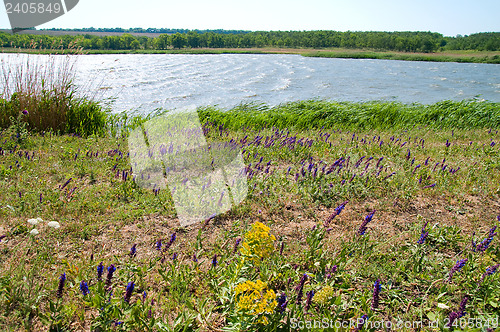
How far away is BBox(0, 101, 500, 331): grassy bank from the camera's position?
2486 millimetres

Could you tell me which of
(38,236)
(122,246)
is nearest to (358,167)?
(122,246)

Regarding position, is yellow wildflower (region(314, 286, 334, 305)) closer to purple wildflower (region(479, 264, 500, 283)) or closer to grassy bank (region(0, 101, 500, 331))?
grassy bank (region(0, 101, 500, 331))

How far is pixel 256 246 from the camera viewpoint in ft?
8.66

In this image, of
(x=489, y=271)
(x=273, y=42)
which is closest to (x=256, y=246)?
(x=489, y=271)

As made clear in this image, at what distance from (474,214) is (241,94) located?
17418 millimetres

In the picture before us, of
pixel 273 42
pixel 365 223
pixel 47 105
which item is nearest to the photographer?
pixel 365 223

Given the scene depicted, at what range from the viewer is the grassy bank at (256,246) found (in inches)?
97.9

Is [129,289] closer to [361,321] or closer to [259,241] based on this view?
[259,241]

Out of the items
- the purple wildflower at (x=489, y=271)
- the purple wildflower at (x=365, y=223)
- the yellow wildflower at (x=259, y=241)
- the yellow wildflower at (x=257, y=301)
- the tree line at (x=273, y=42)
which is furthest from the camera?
the tree line at (x=273, y=42)

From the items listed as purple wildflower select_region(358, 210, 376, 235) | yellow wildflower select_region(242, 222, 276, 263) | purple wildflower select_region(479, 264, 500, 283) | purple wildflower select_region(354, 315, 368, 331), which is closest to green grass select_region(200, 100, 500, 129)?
purple wildflower select_region(358, 210, 376, 235)

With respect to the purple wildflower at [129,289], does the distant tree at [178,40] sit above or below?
above

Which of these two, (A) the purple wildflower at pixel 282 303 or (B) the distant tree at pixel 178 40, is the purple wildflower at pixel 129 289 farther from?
(B) the distant tree at pixel 178 40

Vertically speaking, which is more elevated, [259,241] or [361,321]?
[259,241]

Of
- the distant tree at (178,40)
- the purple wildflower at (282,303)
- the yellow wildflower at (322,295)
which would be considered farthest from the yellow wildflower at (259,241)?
the distant tree at (178,40)
